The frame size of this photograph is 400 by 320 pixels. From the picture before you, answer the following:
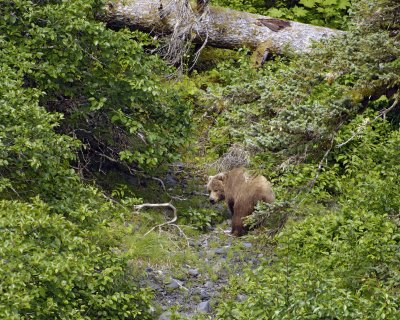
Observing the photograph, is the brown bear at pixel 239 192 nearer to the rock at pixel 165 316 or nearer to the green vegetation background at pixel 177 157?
the green vegetation background at pixel 177 157

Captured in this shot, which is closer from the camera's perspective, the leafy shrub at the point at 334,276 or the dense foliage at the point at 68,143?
the leafy shrub at the point at 334,276

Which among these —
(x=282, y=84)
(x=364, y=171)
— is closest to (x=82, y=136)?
(x=282, y=84)

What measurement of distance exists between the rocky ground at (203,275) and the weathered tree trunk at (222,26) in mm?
4400

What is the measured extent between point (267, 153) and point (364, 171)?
1.44m

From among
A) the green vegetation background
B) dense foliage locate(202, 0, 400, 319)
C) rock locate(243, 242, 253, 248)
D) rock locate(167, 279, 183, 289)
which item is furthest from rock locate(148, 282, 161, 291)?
rock locate(243, 242, 253, 248)

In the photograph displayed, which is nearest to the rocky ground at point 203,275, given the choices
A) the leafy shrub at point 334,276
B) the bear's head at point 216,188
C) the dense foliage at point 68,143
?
the dense foliage at point 68,143

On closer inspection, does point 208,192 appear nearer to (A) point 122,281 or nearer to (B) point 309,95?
(B) point 309,95

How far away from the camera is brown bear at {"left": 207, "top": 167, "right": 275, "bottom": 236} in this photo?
12227mm

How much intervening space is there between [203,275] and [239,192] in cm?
175

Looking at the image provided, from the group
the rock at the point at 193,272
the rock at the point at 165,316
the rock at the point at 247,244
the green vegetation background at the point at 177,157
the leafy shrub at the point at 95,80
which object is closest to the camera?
the green vegetation background at the point at 177,157

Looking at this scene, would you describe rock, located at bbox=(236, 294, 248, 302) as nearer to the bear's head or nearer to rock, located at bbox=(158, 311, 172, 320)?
rock, located at bbox=(158, 311, 172, 320)

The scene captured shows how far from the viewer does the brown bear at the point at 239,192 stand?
1223cm

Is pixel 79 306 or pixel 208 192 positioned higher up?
pixel 79 306

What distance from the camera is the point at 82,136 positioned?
12.6 meters
